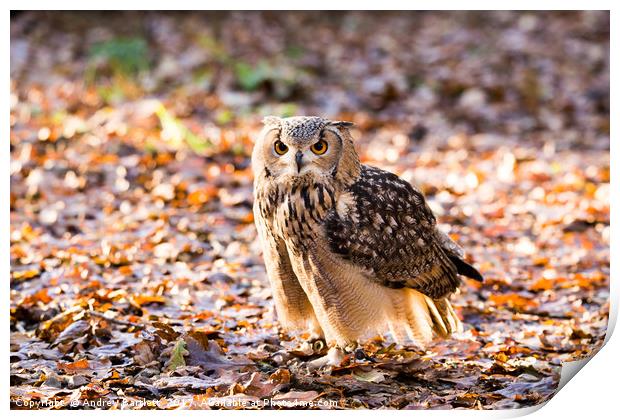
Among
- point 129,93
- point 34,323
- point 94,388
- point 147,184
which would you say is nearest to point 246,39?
point 129,93

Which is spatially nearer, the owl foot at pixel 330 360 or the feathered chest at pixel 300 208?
the feathered chest at pixel 300 208

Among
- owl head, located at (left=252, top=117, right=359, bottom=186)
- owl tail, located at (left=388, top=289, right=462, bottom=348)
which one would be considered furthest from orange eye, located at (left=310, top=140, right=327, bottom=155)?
owl tail, located at (left=388, top=289, right=462, bottom=348)

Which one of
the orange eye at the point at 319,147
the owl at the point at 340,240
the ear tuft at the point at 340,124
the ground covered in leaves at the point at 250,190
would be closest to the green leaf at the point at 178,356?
the ground covered in leaves at the point at 250,190

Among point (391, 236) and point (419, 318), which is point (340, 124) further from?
point (419, 318)

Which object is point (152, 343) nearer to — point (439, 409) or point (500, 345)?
point (439, 409)

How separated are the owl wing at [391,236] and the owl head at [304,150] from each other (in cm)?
11

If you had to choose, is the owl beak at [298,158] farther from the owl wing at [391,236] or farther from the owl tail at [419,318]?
the owl tail at [419,318]

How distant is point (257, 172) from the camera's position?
2998mm

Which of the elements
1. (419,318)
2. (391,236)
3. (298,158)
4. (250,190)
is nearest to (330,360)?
(419,318)

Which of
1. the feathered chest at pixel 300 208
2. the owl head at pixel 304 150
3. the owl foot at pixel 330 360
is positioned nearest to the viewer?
the owl head at pixel 304 150

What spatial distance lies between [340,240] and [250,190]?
2.28 metres

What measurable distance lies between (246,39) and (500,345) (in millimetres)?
5373

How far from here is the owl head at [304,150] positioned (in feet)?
9.21

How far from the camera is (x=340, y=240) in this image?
292 centimetres
